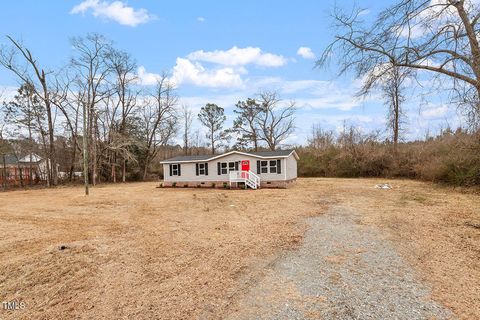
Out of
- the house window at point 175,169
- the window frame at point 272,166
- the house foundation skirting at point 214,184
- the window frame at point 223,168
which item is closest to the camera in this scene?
the house foundation skirting at point 214,184

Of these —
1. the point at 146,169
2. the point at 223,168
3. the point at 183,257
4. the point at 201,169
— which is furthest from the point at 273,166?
the point at 146,169

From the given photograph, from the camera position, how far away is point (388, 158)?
78.7 ft

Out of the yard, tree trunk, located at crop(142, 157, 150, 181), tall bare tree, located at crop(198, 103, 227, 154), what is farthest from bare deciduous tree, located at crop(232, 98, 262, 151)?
the yard

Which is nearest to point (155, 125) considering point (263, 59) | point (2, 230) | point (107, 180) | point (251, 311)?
point (107, 180)

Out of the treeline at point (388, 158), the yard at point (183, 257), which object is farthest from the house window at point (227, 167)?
the treeline at point (388, 158)

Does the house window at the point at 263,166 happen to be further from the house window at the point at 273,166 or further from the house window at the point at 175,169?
the house window at the point at 175,169

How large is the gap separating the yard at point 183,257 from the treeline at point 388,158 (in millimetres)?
7765

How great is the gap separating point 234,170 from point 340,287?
50.7 ft

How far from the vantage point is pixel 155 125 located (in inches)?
1176

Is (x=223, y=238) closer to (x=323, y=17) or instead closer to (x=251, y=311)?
(x=251, y=311)

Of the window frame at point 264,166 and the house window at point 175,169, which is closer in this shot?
the window frame at point 264,166

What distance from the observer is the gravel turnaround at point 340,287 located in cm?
289

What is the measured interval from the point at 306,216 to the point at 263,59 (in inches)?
520

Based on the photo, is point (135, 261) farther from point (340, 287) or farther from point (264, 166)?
point (264, 166)
